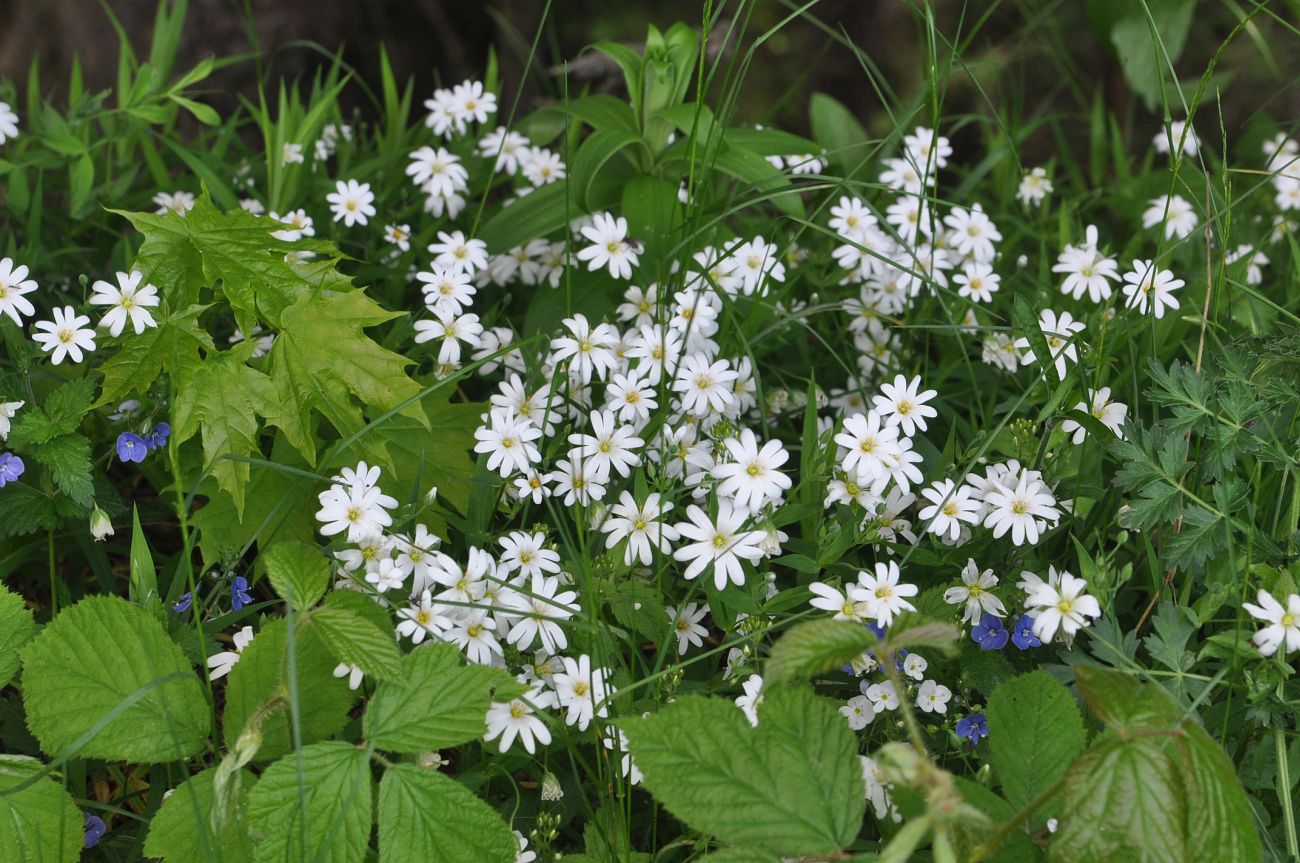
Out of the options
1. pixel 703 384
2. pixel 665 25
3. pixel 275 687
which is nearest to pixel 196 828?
pixel 275 687

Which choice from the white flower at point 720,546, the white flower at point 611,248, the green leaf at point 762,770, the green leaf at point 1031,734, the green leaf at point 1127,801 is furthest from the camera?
the white flower at point 611,248

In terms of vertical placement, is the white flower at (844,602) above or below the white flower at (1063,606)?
below

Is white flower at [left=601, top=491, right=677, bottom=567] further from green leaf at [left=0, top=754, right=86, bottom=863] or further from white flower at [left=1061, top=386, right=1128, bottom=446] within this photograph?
green leaf at [left=0, top=754, right=86, bottom=863]

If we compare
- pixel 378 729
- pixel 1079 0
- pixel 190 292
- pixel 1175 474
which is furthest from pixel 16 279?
pixel 1079 0

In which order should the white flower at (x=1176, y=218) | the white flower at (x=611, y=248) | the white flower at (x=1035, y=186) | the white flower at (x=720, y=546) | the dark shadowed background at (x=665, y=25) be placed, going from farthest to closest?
the dark shadowed background at (x=665, y=25) < the white flower at (x=1035, y=186) < the white flower at (x=1176, y=218) < the white flower at (x=611, y=248) < the white flower at (x=720, y=546)

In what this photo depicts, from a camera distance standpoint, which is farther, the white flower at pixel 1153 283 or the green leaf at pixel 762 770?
the white flower at pixel 1153 283

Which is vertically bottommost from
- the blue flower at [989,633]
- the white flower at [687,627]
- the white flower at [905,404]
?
the white flower at [687,627]

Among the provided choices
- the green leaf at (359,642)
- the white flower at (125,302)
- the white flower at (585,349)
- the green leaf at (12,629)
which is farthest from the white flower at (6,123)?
the green leaf at (359,642)

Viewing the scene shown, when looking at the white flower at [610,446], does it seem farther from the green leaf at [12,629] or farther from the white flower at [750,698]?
the green leaf at [12,629]
